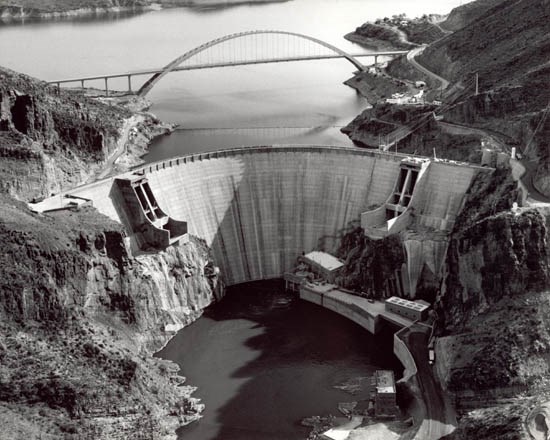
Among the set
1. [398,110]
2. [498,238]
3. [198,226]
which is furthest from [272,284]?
[398,110]

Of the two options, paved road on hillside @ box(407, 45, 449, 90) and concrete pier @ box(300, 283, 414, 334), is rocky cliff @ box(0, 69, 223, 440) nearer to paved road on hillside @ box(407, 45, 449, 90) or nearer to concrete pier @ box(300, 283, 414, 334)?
concrete pier @ box(300, 283, 414, 334)

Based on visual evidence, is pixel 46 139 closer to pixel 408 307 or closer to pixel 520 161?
pixel 408 307

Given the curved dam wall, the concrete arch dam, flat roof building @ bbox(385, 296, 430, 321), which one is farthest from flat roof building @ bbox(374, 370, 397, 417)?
the curved dam wall

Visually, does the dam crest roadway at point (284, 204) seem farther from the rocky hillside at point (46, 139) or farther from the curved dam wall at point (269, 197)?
the rocky hillside at point (46, 139)

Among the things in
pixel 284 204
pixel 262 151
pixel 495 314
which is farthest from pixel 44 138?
pixel 495 314

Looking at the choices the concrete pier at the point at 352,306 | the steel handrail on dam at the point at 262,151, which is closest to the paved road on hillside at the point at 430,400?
the concrete pier at the point at 352,306
